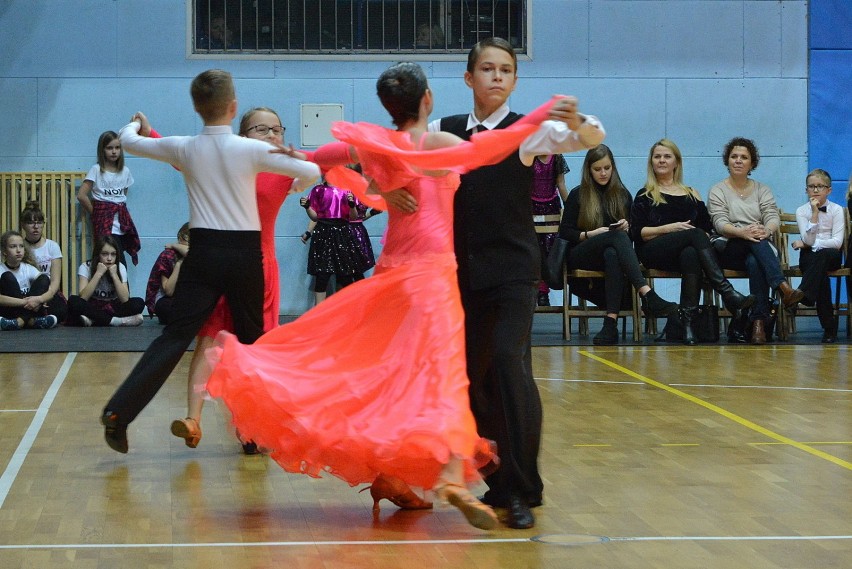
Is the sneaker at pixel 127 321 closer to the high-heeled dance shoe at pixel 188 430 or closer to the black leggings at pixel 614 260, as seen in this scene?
the black leggings at pixel 614 260

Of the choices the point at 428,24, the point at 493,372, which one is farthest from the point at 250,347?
the point at 428,24

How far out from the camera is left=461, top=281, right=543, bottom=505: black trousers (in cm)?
393

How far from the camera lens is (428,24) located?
11914 millimetres

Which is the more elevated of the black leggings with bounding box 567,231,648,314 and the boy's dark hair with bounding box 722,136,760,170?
the boy's dark hair with bounding box 722,136,760,170

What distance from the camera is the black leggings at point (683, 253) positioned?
366 inches

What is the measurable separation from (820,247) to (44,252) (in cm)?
668

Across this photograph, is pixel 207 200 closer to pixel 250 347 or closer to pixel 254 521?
pixel 250 347

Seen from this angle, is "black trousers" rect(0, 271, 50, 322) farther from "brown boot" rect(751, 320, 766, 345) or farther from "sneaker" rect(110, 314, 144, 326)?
"brown boot" rect(751, 320, 766, 345)

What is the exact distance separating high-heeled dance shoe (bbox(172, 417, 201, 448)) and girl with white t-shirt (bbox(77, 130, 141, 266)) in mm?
6568

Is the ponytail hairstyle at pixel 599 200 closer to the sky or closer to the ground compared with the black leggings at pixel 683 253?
closer to the sky

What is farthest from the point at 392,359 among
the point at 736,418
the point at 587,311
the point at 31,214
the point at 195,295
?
the point at 31,214

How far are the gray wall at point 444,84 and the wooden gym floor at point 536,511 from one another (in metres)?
5.26

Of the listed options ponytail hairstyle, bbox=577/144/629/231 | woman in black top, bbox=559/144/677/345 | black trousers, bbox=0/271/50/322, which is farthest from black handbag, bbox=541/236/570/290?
black trousers, bbox=0/271/50/322

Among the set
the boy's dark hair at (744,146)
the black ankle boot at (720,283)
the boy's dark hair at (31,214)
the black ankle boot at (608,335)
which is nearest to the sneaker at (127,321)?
the boy's dark hair at (31,214)
